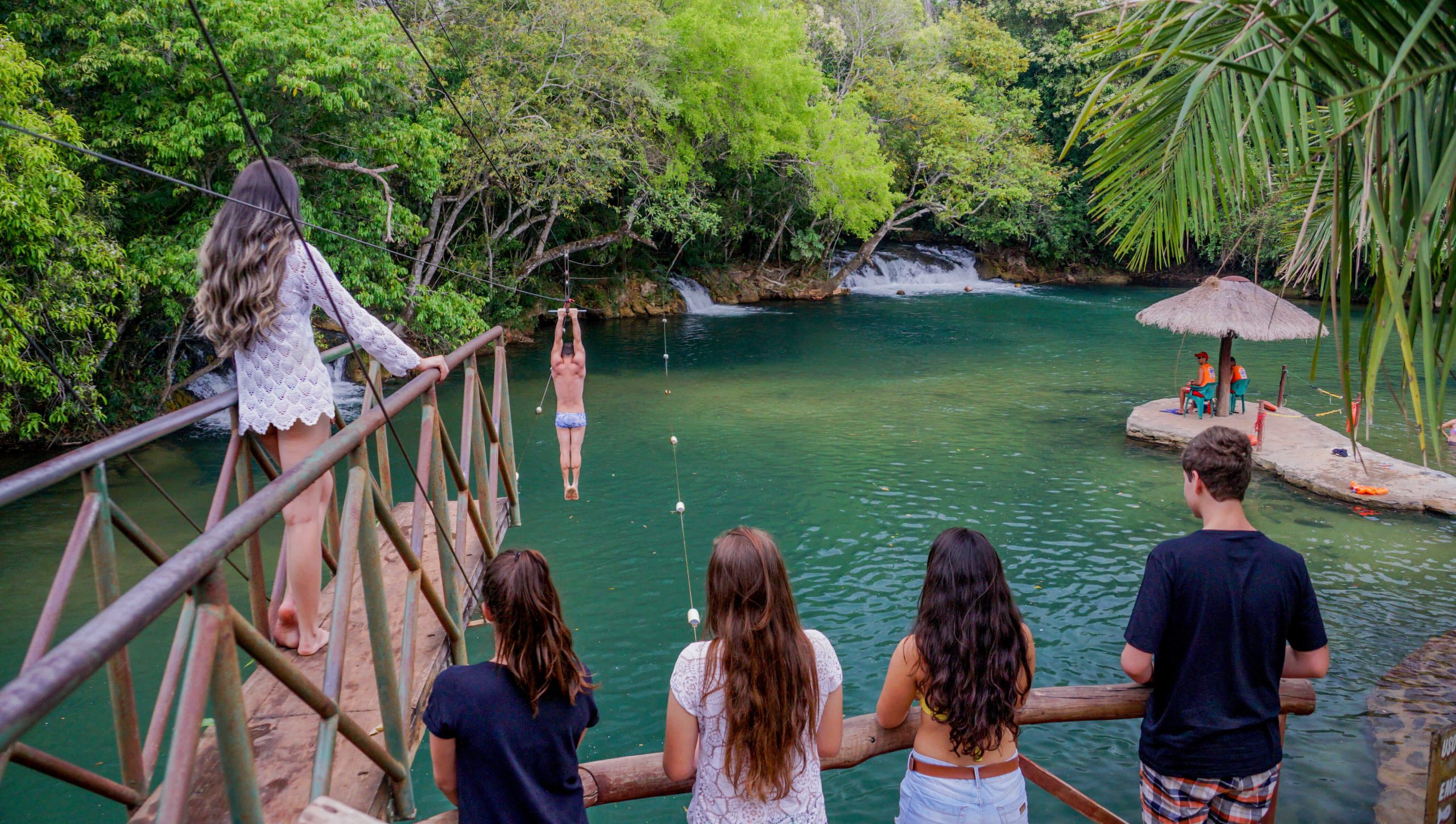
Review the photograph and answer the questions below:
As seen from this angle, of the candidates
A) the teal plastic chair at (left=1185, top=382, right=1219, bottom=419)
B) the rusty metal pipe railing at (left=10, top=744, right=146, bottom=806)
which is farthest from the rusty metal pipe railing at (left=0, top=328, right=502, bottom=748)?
the teal plastic chair at (left=1185, top=382, right=1219, bottom=419)

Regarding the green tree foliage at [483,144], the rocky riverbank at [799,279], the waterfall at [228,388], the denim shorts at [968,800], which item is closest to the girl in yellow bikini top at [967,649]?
the denim shorts at [968,800]

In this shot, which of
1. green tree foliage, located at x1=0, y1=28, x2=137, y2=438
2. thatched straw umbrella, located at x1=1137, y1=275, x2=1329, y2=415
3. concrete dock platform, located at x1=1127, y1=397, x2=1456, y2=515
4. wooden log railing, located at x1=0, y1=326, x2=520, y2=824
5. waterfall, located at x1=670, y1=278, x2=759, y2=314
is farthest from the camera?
waterfall, located at x1=670, y1=278, x2=759, y2=314

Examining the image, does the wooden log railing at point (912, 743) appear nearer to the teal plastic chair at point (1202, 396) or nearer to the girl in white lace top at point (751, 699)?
the girl in white lace top at point (751, 699)

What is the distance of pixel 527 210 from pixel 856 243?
63.0 ft

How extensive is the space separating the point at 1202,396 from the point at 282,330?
44.8 feet

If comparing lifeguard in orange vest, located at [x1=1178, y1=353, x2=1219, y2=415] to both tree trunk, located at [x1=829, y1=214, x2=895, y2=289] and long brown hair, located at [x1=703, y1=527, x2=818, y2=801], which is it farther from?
tree trunk, located at [x1=829, y1=214, x2=895, y2=289]

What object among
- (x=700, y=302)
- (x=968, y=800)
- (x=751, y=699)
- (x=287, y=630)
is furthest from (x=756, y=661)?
(x=700, y=302)

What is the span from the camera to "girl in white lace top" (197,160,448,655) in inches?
119

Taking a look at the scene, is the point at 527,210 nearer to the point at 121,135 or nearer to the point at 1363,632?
the point at 121,135

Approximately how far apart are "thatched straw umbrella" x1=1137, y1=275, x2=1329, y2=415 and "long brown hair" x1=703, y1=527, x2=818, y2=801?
13.0 m

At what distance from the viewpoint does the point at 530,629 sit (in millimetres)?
2191

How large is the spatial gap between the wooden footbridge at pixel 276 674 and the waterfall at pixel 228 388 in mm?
12520

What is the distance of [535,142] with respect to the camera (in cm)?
1784

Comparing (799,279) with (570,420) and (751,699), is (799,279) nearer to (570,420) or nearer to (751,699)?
(570,420)
